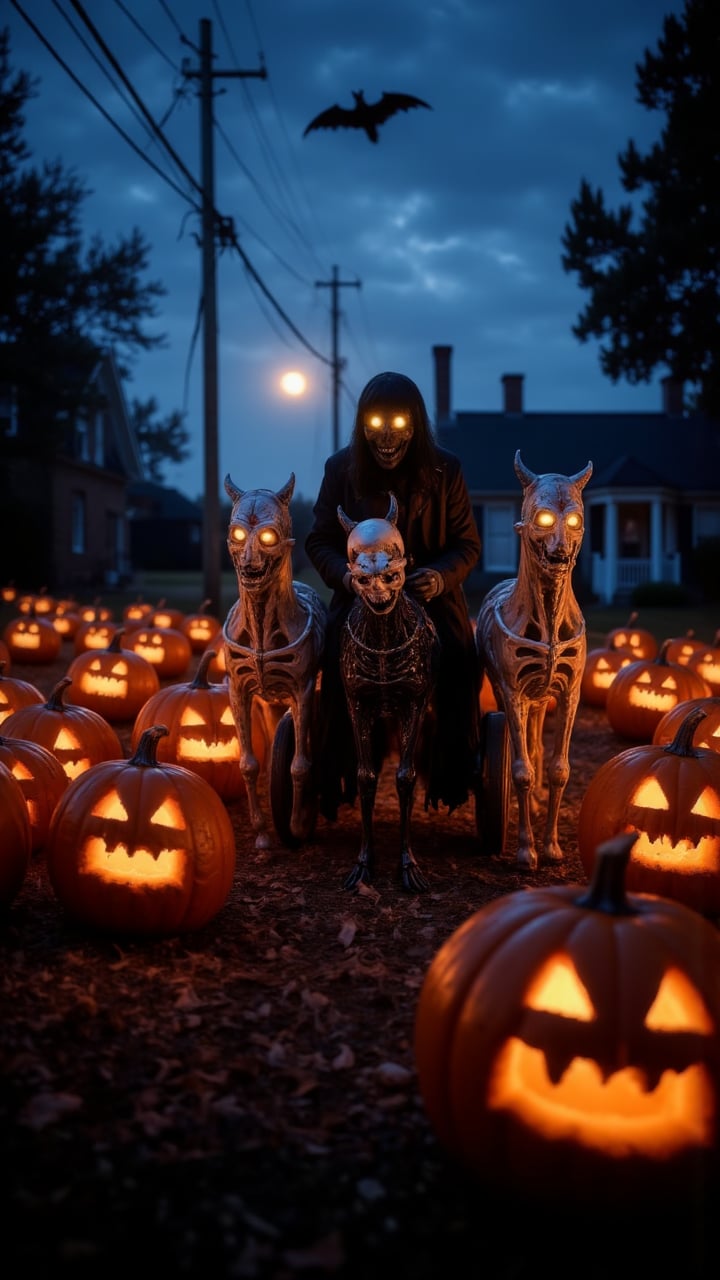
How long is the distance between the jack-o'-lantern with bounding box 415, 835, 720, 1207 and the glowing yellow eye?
2.56 metres

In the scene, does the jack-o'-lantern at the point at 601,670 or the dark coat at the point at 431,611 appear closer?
the dark coat at the point at 431,611

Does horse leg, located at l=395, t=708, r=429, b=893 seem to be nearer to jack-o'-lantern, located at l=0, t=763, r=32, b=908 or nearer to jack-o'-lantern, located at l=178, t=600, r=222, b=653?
jack-o'-lantern, located at l=0, t=763, r=32, b=908

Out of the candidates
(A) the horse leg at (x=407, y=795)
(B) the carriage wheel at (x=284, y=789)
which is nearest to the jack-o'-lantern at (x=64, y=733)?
(B) the carriage wheel at (x=284, y=789)

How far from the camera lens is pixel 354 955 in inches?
161

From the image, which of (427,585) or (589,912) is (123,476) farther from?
(589,912)

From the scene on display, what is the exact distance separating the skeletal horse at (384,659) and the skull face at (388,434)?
453 millimetres

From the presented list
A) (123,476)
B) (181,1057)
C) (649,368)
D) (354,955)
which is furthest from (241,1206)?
(123,476)

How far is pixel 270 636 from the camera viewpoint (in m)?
5.64

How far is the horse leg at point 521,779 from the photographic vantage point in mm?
5344

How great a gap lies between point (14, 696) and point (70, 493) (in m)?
26.5

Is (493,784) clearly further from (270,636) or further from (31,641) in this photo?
(31,641)

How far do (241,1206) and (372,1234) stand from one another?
1.07 ft

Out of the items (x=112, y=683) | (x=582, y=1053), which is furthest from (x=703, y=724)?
(x=112, y=683)

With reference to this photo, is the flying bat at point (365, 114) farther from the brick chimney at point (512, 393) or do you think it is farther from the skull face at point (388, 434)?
the brick chimney at point (512, 393)
